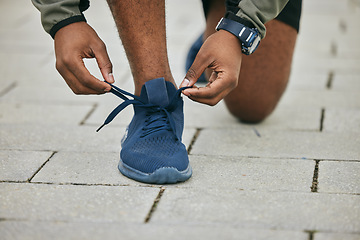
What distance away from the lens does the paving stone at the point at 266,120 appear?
2.15 m

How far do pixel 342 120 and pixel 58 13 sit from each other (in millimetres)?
1252

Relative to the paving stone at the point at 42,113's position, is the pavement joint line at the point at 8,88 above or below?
below

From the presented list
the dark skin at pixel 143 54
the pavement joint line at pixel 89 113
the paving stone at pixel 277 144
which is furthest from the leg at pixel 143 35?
the pavement joint line at pixel 89 113

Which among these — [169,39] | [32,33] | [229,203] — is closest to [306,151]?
[229,203]

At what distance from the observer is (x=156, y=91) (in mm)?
1605

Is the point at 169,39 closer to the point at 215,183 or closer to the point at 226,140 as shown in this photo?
the point at 226,140

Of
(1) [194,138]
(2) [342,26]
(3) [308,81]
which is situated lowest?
(2) [342,26]

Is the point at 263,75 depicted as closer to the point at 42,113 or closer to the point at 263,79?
the point at 263,79

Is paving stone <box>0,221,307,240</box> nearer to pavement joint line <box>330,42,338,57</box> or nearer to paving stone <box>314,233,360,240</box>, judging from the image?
paving stone <box>314,233,360,240</box>

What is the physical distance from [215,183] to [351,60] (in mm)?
1938

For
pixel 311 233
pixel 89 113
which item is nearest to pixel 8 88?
pixel 89 113

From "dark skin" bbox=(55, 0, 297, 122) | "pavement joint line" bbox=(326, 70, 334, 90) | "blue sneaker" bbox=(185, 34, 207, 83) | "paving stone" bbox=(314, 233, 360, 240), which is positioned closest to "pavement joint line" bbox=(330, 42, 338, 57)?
"pavement joint line" bbox=(326, 70, 334, 90)

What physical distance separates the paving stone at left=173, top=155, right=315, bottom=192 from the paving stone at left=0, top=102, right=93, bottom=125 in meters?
0.70

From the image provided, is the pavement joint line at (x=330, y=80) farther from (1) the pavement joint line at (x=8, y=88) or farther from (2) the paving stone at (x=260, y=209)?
(1) the pavement joint line at (x=8, y=88)
